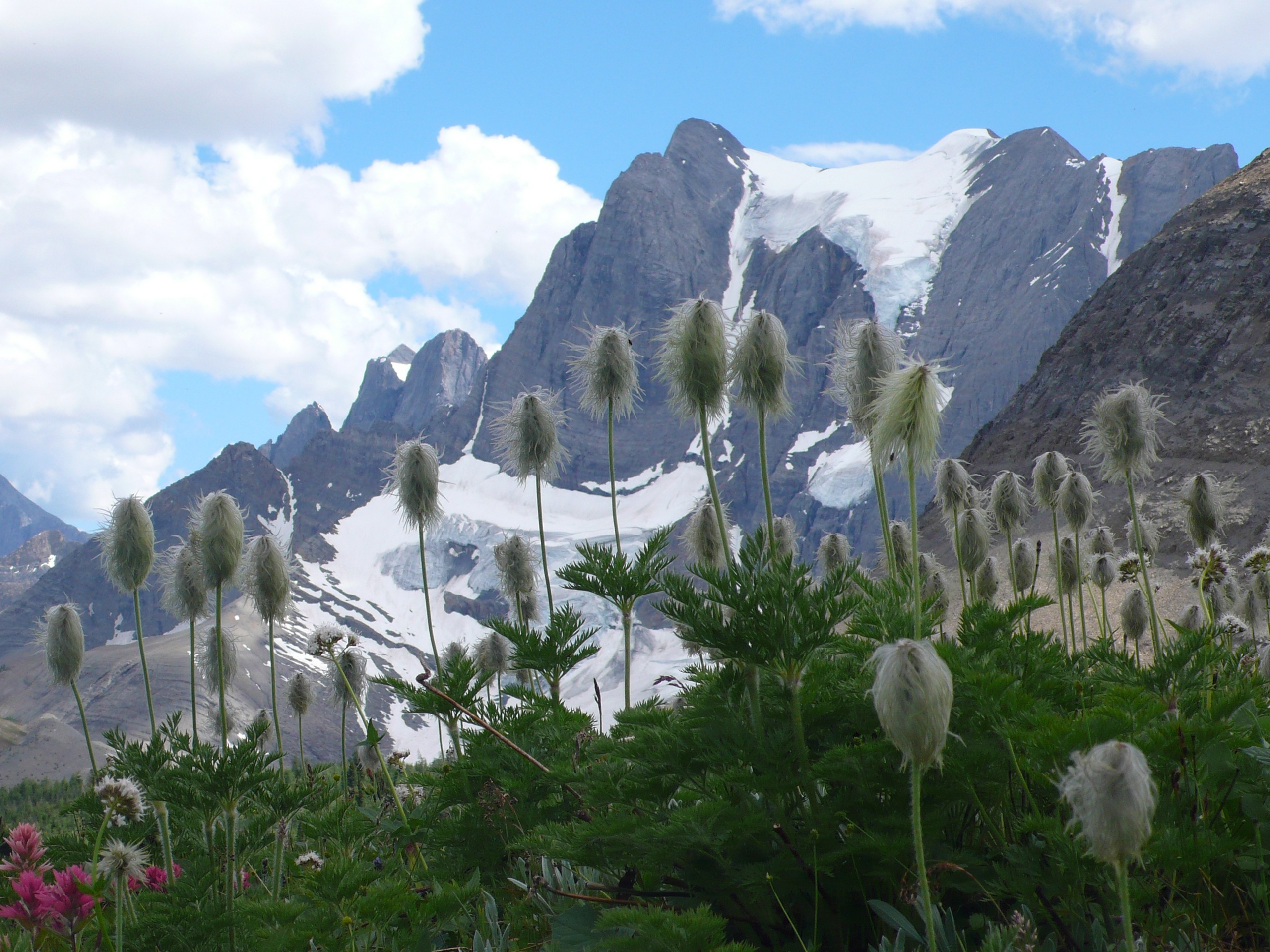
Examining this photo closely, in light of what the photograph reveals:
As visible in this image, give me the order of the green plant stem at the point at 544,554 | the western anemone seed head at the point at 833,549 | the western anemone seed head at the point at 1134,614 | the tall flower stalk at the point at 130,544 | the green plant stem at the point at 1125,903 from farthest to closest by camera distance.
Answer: the western anemone seed head at the point at 833,549 → the western anemone seed head at the point at 1134,614 → the tall flower stalk at the point at 130,544 → the green plant stem at the point at 544,554 → the green plant stem at the point at 1125,903

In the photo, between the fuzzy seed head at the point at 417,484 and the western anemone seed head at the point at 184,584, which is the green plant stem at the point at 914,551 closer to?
the fuzzy seed head at the point at 417,484

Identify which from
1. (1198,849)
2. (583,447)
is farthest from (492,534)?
(1198,849)

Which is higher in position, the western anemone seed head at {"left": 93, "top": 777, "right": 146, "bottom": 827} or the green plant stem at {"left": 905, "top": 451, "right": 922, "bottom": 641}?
the green plant stem at {"left": 905, "top": 451, "right": 922, "bottom": 641}

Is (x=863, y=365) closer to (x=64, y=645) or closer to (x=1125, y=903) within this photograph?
(x=1125, y=903)

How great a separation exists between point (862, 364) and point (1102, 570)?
5.72 m

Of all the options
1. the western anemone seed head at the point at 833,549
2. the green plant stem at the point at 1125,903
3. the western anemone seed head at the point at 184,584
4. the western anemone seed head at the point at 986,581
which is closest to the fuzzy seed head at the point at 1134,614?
the western anemone seed head at the point at 986,581

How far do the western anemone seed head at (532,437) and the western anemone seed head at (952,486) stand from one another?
3.36 m

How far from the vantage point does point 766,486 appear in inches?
166

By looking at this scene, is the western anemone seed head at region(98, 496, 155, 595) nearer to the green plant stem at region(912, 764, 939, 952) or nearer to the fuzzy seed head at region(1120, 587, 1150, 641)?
the green plant stem at region(912, 764, 939, 952)

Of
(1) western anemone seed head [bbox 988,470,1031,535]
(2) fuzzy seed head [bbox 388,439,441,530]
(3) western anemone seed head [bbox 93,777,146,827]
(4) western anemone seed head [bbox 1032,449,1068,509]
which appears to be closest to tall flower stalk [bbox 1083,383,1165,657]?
(4) western anemone seed head [bbox 1032,449,1068,509]

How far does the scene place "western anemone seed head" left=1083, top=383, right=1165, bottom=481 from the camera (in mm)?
6809

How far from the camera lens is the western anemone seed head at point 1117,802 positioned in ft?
5.05

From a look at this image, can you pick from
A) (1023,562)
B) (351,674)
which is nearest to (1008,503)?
(1023,562)

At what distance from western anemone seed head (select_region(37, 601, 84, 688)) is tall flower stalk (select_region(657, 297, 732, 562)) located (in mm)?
6071
